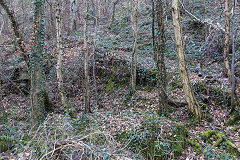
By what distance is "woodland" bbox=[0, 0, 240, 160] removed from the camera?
4620 mm

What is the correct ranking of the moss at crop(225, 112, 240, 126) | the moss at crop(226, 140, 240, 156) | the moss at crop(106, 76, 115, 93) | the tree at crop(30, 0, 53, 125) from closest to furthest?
the moss at crop(226, 140, 240, 156), the moss at crop(225, 112, 240, 126), the tree at crop(30, 0, 53, 125), the moss at crop(106, 76, 115, 93)

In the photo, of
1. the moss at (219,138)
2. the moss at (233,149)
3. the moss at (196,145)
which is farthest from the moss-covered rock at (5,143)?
the moss at (233,149)

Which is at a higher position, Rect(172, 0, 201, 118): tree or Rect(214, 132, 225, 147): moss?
Rect(172, 0, 201, 118): tree

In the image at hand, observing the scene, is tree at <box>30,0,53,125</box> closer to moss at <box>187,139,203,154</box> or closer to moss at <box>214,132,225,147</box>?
moss at <box>187,139,203,154</box>

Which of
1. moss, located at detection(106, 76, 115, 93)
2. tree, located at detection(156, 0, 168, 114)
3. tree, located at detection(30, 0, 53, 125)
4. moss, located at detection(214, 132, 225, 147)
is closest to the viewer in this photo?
moss, located at detection(214, 132, 225, 147)

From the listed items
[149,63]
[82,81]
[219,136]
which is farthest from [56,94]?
[219,136]

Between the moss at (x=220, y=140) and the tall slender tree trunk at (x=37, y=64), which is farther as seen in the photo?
the tall slender tree trunk at (x=37, y=64)

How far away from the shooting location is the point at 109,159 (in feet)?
11.1

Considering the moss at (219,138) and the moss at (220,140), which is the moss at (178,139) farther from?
the moss at (219,138)

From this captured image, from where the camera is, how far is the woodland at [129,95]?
4.62 metres

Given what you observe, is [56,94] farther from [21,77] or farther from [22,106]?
[21,77]

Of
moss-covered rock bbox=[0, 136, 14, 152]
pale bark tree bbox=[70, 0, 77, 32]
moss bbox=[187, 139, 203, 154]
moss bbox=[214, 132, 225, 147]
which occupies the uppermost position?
pale bark tree bbox=[70, 0, 77, 32]

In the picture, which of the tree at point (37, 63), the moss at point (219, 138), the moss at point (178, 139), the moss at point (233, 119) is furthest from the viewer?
the tree at point (37, 63)

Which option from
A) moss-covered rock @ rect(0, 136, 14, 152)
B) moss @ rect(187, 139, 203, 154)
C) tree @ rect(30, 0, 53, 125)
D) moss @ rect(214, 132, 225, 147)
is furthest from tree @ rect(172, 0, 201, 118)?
moss-covered rock @ rect(0, 136, 14, 152)
